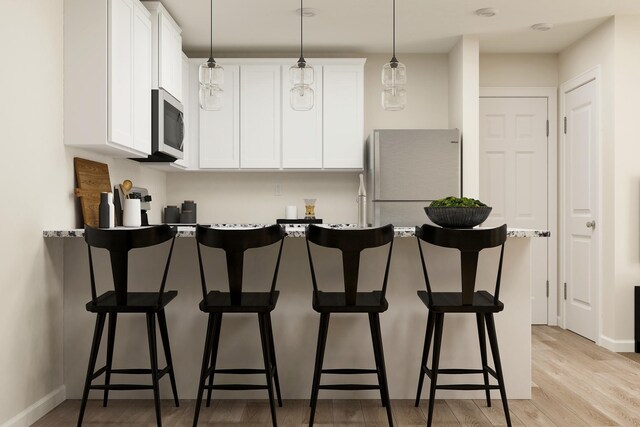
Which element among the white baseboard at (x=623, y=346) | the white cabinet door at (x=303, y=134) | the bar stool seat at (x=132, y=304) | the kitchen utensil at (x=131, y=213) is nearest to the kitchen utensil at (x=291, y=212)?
the white cabinet door at (x=303, y=134)

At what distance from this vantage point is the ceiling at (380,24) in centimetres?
411

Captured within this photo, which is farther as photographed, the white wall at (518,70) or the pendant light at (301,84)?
the white wall at (518,70)

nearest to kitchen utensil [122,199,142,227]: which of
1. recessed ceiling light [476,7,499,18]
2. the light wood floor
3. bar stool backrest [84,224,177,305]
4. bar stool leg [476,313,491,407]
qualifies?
bar stool backrest [84,224,177,305]

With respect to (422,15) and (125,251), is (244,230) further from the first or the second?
(422,15)

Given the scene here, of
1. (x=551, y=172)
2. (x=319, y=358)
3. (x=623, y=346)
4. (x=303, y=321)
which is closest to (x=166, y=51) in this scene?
(x=303, y=321)

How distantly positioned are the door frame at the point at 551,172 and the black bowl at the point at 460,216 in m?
2.93

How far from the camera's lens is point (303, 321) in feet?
10.1

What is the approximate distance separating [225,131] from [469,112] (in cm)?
224

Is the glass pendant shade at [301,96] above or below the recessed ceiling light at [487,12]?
below

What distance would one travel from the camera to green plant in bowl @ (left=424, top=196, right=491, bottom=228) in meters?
2.71

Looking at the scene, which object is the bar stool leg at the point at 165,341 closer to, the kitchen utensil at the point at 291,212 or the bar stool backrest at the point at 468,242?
the bar stool backrest at the point at 468,242

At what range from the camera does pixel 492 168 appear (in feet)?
17.5

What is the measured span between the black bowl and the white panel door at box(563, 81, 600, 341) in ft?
7.60

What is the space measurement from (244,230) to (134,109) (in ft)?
5.08
